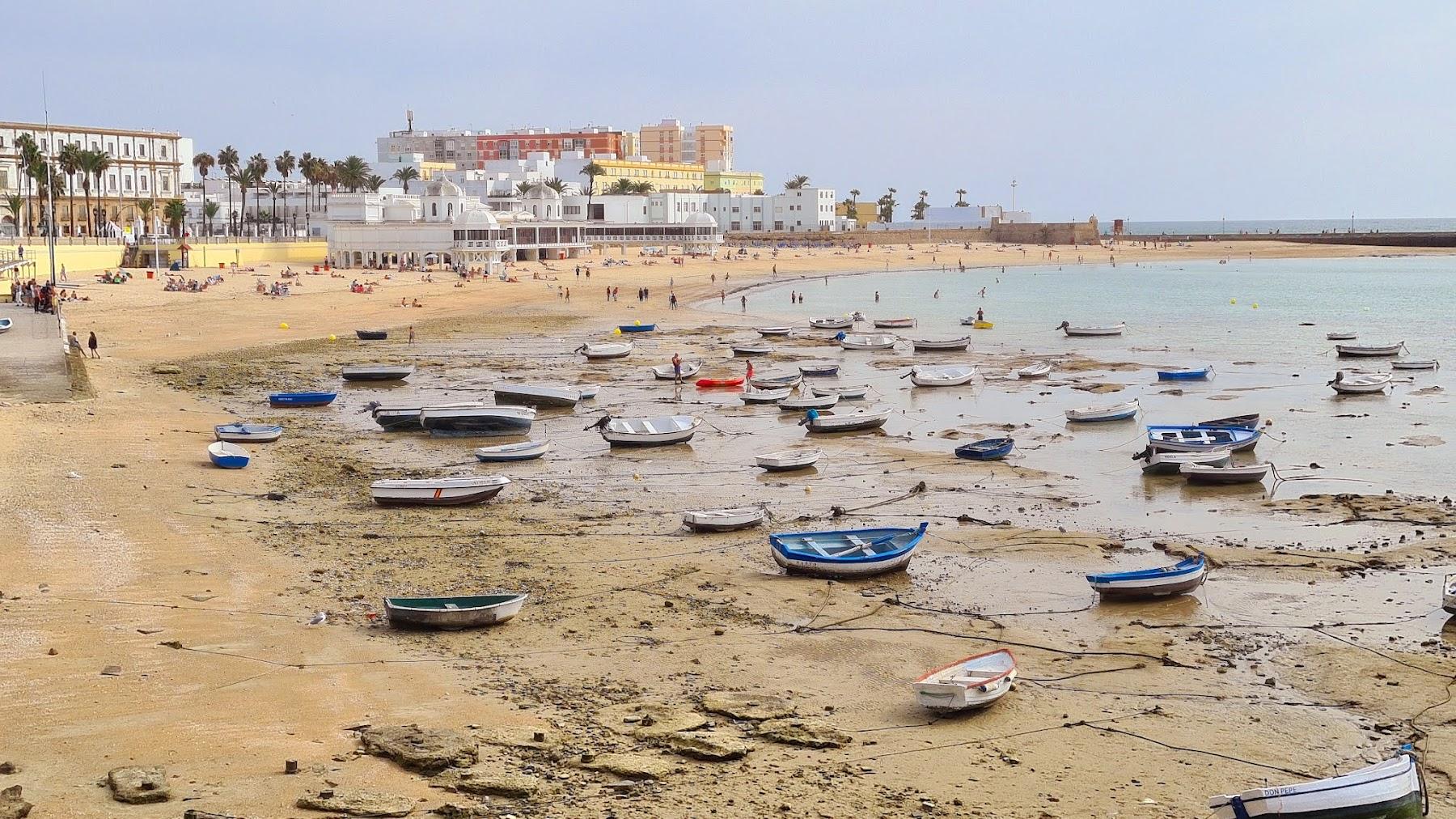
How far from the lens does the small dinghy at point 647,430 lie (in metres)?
32.3

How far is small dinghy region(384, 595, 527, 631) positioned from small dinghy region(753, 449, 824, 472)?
12499 mm

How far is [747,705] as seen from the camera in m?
14.8

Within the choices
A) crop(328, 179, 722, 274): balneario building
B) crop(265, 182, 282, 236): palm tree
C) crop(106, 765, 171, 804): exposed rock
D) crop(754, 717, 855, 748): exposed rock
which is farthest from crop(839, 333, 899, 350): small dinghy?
crop(265, 182, 282, 236): palm tree

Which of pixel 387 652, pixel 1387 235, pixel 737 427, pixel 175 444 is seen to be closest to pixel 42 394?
pixel 175 444

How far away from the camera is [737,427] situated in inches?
1443

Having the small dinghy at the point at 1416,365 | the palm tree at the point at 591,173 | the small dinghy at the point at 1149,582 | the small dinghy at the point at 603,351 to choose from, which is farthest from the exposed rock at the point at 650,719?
the palm tree at the point at 591,173

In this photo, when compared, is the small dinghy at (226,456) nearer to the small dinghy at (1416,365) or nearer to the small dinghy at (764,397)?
the small dinghy at (764,397)

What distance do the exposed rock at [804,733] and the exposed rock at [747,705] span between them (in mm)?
179

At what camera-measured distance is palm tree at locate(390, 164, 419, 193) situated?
139m

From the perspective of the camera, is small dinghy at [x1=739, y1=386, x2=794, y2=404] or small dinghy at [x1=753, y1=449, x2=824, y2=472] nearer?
small dinghy at [x1=753, y1=449, x2=824, y2=472]

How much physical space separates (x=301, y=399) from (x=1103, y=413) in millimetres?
22922

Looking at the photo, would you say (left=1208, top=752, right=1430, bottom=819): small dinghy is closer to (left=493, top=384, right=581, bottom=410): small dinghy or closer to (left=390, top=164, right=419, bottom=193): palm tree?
(left=493, top=384, right=581, bottom=410): small dinghy

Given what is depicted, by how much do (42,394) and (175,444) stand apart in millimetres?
5880

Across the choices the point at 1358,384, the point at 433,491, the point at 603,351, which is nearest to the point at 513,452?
the point at 433,491
